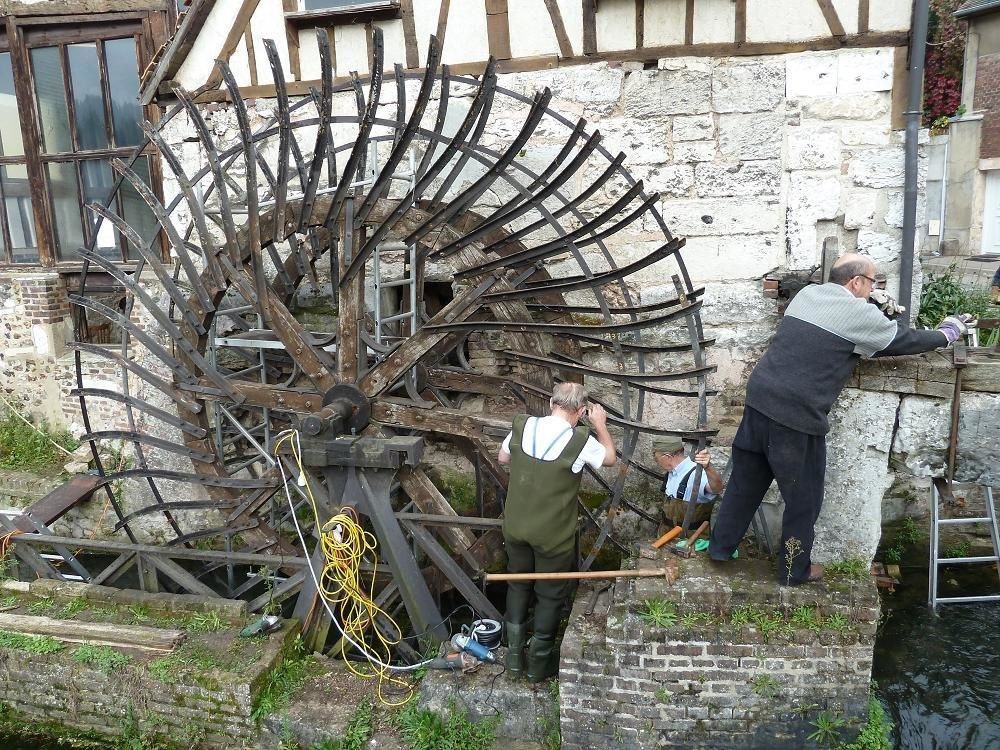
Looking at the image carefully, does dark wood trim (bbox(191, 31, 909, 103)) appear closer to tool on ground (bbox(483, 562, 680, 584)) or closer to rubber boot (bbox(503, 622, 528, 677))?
tool on ground (bbox(483, 562, 680, 584))

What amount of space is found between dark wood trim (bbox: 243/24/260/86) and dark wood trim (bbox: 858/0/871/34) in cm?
379

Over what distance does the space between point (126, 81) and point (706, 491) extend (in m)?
5.57

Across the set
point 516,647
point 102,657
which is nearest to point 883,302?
point 516,647

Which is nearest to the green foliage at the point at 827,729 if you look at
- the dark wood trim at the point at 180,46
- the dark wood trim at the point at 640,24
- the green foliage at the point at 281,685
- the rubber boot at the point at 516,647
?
the rubber boot at the point at 516,647

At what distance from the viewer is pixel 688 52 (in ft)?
15.5

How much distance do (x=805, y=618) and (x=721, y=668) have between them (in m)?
0.44

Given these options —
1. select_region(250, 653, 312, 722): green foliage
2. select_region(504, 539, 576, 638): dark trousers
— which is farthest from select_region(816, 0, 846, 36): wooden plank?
select_region(250, 653, 312, 722): green foliage

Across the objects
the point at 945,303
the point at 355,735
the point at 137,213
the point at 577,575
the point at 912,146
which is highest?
the point at 912,146

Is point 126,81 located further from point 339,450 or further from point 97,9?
point 339,450

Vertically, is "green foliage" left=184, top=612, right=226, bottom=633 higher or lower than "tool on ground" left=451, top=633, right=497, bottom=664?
lower

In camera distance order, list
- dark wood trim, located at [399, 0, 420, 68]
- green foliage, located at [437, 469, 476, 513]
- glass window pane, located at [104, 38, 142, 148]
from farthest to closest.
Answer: glass window pane, located at [104, 38, 142, 148], green foliage, located at [437, 469, 476, 513], dark wood trim, located at [399, 0, 420, 68]

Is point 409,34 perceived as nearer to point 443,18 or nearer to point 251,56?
point 443,18

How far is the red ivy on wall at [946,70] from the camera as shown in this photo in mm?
13828

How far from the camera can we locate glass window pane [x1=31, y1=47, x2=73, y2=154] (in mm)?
6613
